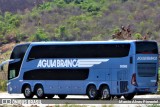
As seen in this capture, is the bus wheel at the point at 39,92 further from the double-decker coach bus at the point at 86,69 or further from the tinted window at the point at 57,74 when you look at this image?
the tinted window at the point at 57,74

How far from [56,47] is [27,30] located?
2895 inches

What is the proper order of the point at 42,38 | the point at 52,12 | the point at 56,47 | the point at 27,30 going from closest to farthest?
the point at 56,47 → the point at 42,38 → the point at 27,30 → the point at 52,12

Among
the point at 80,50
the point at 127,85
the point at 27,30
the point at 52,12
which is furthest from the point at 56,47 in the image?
→ the point at 52,12

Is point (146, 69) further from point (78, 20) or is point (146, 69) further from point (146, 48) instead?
point (78, 20)

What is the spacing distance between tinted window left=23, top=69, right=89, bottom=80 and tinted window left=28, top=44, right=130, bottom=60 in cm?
78

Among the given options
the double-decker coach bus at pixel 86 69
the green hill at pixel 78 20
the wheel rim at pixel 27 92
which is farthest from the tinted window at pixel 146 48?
the green hill at pixel 78 20

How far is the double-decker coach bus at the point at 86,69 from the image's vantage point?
36.6m

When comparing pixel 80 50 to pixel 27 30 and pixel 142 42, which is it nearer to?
pixel 142 42

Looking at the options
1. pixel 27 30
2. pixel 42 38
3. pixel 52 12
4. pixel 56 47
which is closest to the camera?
pixel 56 47

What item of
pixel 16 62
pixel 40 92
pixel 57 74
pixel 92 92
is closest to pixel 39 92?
pixel 40 92

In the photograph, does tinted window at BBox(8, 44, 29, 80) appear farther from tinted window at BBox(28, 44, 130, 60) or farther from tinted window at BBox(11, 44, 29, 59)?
tinted window at BBox(28, 44, 130, 60)

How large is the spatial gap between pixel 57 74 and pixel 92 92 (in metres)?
2.63

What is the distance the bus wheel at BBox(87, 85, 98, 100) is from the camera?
37.4 metres

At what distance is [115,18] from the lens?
114125mm
